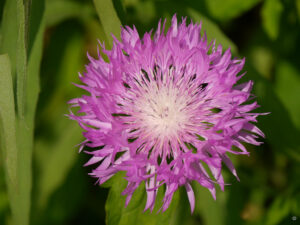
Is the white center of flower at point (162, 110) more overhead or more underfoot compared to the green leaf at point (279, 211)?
more overhead

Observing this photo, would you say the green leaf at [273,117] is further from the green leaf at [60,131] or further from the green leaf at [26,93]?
the green leaf at [60,131]

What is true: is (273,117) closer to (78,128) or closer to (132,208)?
(132,208)

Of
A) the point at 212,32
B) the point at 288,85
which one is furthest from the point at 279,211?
the point at 212,32

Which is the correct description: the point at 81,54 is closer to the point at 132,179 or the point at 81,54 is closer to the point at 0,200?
the point at 0,200

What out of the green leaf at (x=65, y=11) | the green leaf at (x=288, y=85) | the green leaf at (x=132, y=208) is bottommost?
the green leaf at (x=132, y=208)

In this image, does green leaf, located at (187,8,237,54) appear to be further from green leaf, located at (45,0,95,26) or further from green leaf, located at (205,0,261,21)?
green leaf, located at (45,0,95,26)

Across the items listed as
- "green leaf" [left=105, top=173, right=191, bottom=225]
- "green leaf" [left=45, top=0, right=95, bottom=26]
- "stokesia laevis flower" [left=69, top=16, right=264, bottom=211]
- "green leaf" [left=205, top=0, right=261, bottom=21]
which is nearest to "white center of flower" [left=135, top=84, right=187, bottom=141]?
"stokesia laevis flower" [left=69, top=16, right=264, bottom=211]

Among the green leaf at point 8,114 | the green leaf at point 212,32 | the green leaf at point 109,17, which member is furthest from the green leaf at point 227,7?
the green leaf at point 8,114
